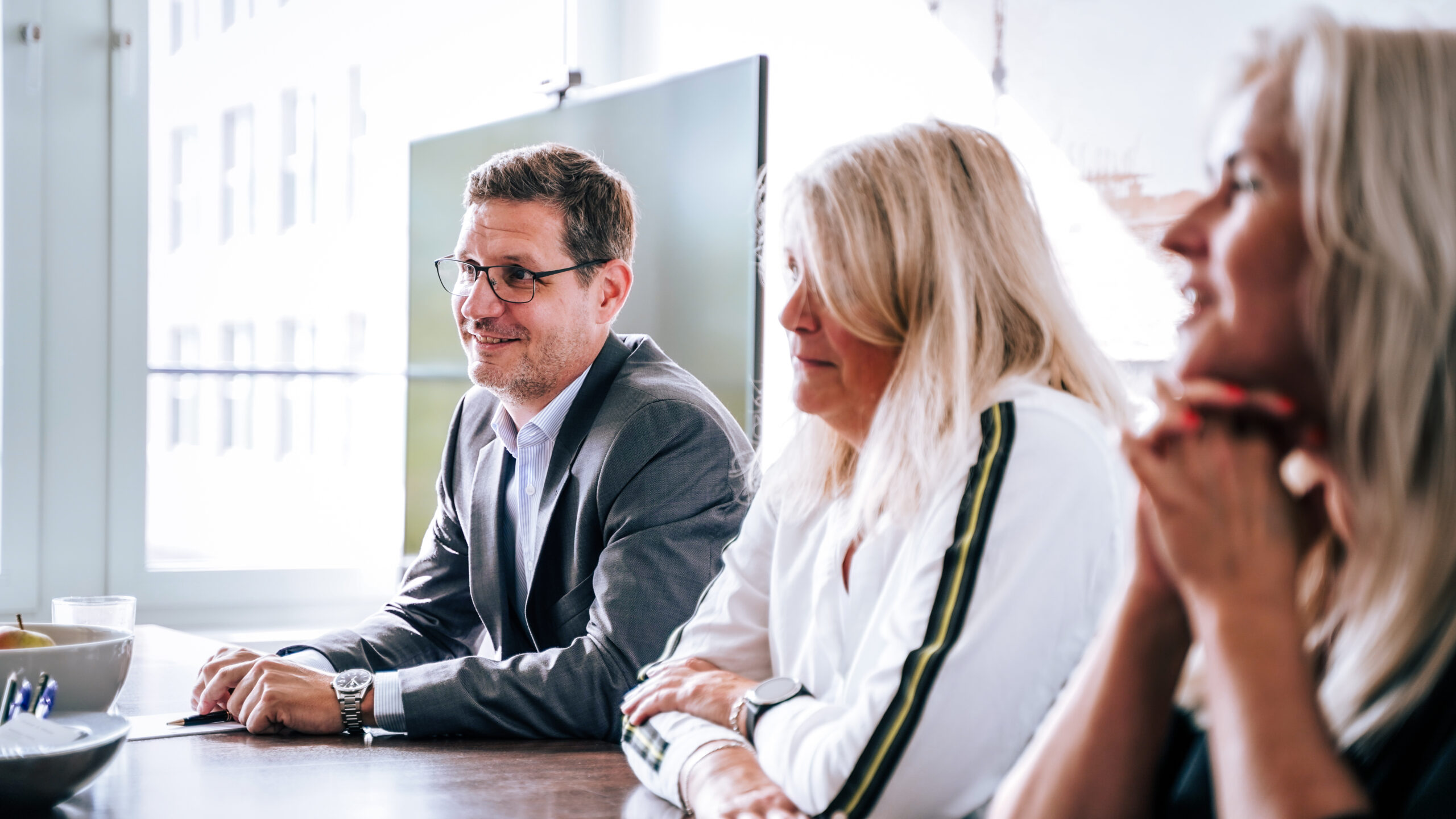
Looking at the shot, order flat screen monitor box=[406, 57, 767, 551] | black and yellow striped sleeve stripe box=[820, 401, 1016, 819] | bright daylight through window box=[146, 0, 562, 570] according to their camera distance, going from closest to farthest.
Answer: black and yellow striped sleeve stripe box=[820, 401, 1016, 819] → flat screen monitor box=[406, 57, 767, 551] → bright daylight through window box=[146, 0, 562, 570]

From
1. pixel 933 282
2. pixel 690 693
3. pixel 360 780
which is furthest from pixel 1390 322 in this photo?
pixel 360 780

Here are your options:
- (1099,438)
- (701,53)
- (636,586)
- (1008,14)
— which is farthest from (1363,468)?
(701,53)

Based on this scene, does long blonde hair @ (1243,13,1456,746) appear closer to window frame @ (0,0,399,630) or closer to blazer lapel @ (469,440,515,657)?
blazer lapel @ (469,440,515,657)

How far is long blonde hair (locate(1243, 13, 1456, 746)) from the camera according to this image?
2.15 feet

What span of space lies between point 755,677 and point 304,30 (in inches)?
107

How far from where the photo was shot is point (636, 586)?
5.26 feet

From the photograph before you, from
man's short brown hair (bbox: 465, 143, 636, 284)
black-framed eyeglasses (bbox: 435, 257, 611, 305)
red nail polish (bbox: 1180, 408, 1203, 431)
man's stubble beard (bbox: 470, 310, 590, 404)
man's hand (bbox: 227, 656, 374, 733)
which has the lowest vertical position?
man's hand (bbox: 227, 656, 374, 733)

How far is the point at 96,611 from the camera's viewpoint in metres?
1.50

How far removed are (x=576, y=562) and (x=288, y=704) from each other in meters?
0.49

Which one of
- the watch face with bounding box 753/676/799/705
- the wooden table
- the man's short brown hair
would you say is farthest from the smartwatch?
the man's short brown hair

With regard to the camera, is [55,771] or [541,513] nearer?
[55,771]

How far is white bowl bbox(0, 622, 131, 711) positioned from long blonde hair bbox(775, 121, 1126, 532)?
0.80 m

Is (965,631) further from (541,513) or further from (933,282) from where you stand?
(541,513)

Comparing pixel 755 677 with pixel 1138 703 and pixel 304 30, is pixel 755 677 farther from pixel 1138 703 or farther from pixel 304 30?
pixel 304 30
